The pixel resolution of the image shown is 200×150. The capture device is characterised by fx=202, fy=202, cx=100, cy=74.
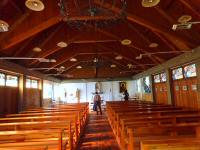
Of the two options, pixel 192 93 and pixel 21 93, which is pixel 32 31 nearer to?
pixel 21 93

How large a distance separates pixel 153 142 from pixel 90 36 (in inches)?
253

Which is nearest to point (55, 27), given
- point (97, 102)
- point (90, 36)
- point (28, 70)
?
point (90, 36)

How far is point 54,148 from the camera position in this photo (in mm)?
3467

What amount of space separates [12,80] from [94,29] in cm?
414

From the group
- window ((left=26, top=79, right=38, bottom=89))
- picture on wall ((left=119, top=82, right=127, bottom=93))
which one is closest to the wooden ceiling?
window ((left=26, top=79, right=38, bottom=89))

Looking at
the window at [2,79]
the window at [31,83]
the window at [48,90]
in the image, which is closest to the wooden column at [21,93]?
the window at [31,83]

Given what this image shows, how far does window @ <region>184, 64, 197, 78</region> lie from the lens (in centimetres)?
700

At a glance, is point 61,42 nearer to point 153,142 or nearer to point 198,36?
point 198,36

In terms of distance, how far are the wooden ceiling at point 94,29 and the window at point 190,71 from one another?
27.1 inches

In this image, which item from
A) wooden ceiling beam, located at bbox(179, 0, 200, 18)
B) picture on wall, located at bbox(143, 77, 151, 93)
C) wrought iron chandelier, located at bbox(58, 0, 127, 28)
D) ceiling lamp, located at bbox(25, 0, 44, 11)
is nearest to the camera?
wrought iron chandelier, located at bbox(58, 0, 127, 28)

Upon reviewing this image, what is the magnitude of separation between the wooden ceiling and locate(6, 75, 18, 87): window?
0.69m

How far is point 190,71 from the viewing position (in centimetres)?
731

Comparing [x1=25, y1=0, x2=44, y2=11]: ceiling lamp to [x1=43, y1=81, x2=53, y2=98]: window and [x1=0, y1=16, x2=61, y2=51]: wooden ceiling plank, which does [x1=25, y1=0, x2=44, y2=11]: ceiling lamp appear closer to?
[x1=0, y1=16, x2=61, y2=51]: wooden ceiling plank

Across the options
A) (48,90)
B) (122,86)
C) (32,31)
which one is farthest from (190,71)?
(122,86)
